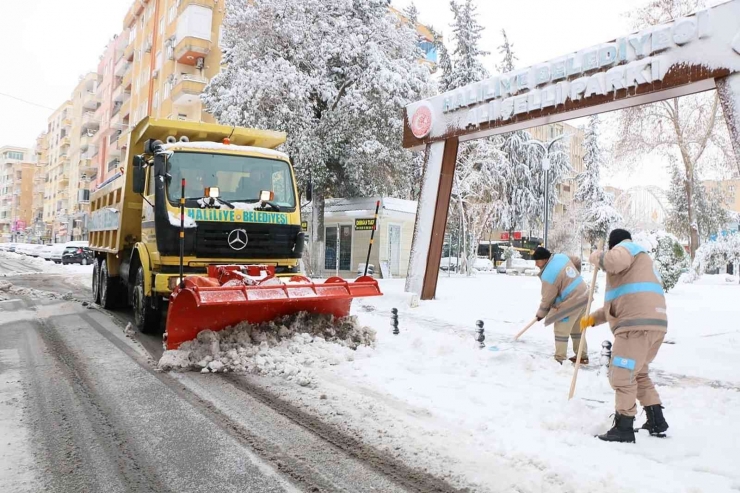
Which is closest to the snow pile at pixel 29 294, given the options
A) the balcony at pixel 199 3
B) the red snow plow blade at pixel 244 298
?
the red snow plow blade at pixel 244 298

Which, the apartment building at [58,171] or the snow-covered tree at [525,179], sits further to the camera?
the apartment building at [58,171]

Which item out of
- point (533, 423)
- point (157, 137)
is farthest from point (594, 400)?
point (157, 137)

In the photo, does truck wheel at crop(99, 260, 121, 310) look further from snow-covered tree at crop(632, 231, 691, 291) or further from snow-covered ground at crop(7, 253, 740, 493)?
snow-covered tree at crop(632, 231, 691, 291)

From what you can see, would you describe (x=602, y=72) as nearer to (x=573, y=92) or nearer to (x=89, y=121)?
(x=573, y=92)

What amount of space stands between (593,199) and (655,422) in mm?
43114

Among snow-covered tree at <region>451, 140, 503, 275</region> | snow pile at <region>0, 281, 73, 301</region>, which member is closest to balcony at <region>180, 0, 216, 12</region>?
snow-covered tree at <region>451, 140, 503, 275</region>

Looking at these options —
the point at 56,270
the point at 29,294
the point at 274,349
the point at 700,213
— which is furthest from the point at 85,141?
the point at 274,349

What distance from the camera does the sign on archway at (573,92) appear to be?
25.8 feet

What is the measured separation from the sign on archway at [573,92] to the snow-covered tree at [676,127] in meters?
15.3

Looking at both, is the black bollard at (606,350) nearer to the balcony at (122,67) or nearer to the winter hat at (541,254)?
the winter hat at (541,254)

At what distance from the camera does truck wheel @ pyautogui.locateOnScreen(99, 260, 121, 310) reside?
10.3 meters

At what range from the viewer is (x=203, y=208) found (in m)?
6.76

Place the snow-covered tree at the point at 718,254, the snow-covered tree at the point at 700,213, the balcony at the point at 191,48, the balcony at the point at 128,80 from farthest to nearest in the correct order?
the balcony at the point at 128,80, the snow-covered tree at the point at 700,213, the balcony at the point at 191,48, the snow-covered tree at the point at 718,254

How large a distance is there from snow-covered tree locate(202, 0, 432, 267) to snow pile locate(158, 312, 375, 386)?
12.0 meters
